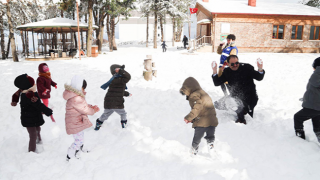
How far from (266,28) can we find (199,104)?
22.0 m

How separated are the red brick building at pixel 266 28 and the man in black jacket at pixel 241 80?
17.9 m

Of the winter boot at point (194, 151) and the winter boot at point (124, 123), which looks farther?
the winter boot at point (124, 123)

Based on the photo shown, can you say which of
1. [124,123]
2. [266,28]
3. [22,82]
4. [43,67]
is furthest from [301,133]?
[266,28]

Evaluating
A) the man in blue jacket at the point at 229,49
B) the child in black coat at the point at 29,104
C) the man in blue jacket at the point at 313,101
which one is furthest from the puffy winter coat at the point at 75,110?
the man in blue jacket at the point at 313,101

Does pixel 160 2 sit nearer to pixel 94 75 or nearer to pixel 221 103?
pixel 94 75

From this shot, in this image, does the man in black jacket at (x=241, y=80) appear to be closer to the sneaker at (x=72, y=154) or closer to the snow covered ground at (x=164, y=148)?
the snow covered ground at (x=164, y=148)

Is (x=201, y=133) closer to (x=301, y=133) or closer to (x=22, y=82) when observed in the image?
(x=301, y=133)

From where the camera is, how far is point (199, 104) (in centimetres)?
354

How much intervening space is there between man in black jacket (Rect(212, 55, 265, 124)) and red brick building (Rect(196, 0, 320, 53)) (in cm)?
1787

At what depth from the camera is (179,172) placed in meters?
3.59

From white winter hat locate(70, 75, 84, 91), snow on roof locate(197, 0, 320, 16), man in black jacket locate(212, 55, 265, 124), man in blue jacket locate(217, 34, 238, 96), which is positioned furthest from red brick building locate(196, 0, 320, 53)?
white winter hat locate(70, 75, 84, 91)

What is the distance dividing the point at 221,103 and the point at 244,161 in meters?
1.94

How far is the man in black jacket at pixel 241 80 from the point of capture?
478cm

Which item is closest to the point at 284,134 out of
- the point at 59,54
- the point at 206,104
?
the point at 206,104
